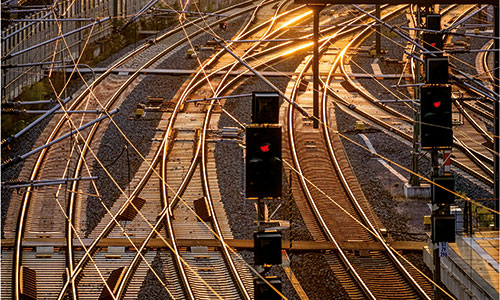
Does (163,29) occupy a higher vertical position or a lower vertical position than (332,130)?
higher

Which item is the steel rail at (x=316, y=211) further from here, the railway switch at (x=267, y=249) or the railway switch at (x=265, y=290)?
the railway switch at (x=265, y=290)

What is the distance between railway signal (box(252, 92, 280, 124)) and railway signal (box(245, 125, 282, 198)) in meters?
0.12

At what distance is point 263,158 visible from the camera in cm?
961

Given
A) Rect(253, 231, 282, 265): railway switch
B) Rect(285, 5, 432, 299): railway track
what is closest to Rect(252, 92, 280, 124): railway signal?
Rect(253, 231, 282, 265): railway switch

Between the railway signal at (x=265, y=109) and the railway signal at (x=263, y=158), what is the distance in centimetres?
12

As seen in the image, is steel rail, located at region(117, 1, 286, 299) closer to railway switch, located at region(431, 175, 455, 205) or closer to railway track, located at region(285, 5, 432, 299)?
railway track, located at region(285, 5, 432, 299)

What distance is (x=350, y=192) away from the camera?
20781mm

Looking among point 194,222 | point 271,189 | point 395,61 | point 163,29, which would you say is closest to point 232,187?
point 194,222

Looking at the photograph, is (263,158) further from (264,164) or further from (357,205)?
(357,205)

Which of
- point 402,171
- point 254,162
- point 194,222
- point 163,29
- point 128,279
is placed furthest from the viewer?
point 163,29

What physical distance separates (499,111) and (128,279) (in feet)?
26.4

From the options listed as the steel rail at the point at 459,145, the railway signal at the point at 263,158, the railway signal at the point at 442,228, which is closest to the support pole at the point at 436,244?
the railway signal at the point at 442,228

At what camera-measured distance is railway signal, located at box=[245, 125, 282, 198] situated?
9602 millimetres

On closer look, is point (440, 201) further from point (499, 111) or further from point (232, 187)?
point (232, 187)
